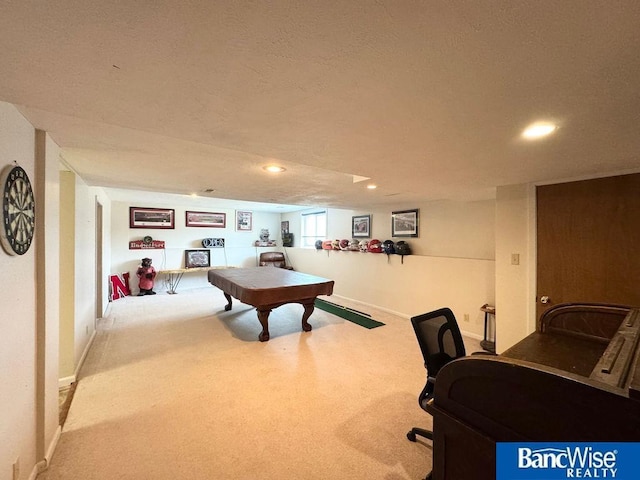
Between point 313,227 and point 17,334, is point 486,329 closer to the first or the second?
point 17,334

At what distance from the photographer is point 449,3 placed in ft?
2.09

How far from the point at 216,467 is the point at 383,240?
4547 mm

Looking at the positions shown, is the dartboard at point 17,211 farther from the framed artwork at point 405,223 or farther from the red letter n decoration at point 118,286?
the red letter n decoration at point 118,286

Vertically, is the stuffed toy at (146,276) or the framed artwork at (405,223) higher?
the framed artwork at (405,223)

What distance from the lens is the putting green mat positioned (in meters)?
Answer: 4.39

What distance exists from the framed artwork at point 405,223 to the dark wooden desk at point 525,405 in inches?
143

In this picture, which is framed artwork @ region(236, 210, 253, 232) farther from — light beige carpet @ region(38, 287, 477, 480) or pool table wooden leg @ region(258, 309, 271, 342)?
pool table wooden leg @ region(258, 309, 271, 342)

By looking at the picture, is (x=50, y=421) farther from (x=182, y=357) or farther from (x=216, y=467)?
(x=182, y=357)

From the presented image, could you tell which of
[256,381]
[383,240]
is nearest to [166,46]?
[256,381]

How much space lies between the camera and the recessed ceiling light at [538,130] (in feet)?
4.33

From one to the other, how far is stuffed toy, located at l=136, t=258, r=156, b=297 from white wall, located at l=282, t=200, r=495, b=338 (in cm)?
460

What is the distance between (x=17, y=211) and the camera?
1297 mm

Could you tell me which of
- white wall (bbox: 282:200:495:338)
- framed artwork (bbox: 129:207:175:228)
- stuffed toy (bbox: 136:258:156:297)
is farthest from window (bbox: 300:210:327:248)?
stuffed toy (bbox: 136:258:156:297)

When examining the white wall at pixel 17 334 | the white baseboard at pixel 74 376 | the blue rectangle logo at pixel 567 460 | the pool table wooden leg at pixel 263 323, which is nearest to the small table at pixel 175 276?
the white baseboard at pixel 74 376
